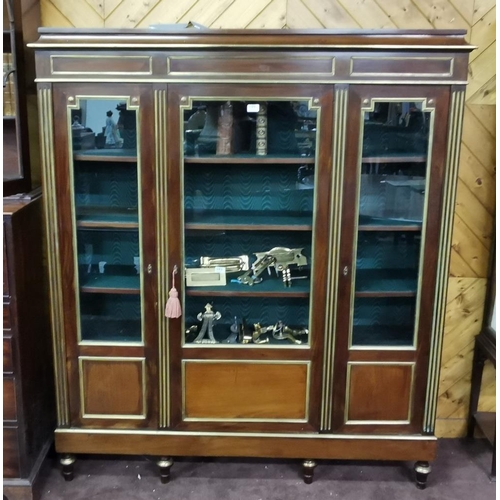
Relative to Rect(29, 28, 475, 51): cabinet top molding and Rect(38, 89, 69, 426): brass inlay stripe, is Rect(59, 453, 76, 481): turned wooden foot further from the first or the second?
Rect(29, 28, 475, 51): cabinet top molding

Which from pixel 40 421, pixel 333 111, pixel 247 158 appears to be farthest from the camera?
pixel 40 421

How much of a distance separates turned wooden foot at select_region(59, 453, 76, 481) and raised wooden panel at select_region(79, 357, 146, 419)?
0.21 meters

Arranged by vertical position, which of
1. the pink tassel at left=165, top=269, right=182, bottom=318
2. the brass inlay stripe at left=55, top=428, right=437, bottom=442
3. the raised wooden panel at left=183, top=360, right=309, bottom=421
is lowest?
the brass inlay stripe at left=55, top=428, right=437, bottom=442

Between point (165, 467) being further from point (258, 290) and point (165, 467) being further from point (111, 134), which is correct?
point (111, 134)

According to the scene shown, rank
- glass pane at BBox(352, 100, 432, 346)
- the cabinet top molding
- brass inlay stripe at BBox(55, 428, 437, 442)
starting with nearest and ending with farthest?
the cabinet top molding → glass pane at BBox(352, 100, 432, 346) → brass inlay stripe at BBox(55, 428, 437, 442)

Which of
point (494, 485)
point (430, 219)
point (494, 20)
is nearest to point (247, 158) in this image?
point (430, 219)

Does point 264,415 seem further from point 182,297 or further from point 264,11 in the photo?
point 264,11

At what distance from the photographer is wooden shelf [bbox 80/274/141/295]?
219cm

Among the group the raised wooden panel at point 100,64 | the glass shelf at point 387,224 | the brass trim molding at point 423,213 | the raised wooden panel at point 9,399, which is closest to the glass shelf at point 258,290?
the brass trim molding at point 423,213

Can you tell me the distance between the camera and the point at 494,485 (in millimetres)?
2369

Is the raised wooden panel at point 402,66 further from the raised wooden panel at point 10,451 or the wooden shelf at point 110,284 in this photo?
the raised wooden panel at point 10,451

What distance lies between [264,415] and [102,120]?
1.31 metres

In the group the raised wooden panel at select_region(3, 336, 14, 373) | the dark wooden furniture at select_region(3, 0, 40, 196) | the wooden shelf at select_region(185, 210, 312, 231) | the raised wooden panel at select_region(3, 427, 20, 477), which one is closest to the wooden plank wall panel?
the dark wooden furniture at select_region(3, 0, 40, 196)

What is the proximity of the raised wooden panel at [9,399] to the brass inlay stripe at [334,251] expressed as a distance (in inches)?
46.3
